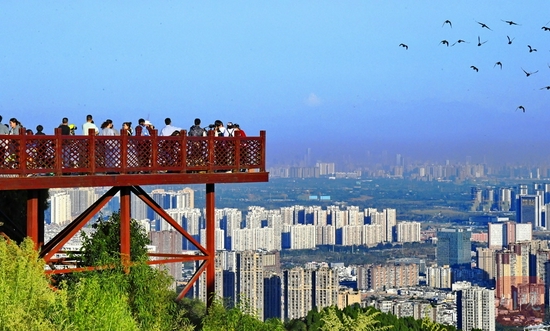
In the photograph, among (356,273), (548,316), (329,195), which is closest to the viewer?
(548,316)

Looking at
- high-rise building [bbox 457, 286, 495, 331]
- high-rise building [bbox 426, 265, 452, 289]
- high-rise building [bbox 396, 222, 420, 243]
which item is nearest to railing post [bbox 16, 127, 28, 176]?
high-rise building [bbox 457, 286, 495, 331]

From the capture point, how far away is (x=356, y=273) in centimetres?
7638

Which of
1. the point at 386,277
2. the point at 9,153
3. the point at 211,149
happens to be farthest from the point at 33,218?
the point at 386,277

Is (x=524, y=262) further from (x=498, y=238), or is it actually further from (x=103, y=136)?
(x=103, y=136)

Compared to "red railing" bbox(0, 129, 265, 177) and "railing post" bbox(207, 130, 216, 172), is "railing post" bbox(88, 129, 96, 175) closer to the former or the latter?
"red railing" bbox(0, 129, 265, 177)

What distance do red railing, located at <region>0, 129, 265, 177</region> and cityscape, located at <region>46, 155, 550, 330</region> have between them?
23.2 meters

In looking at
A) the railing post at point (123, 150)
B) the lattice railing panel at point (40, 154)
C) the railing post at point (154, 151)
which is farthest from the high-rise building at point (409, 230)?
the lattice railing panel at point (40, 154)

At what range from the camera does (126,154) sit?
832 cm

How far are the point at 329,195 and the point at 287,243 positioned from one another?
28.5m

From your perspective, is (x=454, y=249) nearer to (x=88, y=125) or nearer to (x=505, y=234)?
→ (x=505, y=234)

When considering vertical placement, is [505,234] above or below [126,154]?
below

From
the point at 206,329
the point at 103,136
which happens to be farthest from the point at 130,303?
the point at 103,136

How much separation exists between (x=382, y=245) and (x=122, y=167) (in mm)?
90806

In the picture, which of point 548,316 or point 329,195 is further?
point 329,195
